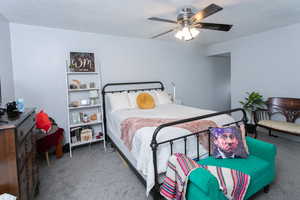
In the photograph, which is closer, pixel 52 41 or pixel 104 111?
pixel 52 41

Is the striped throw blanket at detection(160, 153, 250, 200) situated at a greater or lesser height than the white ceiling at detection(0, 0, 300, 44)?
lesser

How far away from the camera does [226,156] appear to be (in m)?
1.85

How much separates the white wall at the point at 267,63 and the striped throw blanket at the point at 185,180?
9.71ft

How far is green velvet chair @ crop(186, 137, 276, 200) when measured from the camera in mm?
1313

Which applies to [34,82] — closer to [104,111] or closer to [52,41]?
[52,41]

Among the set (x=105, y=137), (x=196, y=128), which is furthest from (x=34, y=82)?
(x=196, y=128)

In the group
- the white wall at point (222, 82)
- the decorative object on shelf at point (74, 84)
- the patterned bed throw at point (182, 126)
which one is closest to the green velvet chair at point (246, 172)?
the patterned bed throw at point (182, 126)

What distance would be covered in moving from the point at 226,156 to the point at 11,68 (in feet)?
11.8

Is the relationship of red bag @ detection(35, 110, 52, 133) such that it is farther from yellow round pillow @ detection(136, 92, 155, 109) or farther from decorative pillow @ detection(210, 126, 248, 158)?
decorative pillow @ detection(210, 126, 248, 158)

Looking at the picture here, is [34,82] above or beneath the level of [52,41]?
beneath

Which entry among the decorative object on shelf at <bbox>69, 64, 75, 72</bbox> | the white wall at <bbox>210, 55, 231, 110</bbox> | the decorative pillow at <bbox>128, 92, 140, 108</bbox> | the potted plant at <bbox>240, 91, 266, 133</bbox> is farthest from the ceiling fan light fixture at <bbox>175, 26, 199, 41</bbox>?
the white wall at <bbox>210, 55, 231, 110</bbox>

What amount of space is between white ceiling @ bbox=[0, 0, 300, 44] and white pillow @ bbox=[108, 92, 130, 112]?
1.35 m

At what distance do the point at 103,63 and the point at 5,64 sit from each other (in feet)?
5.40

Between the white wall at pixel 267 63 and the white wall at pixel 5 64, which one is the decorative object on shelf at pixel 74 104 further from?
the white wall at pixel 267 63
